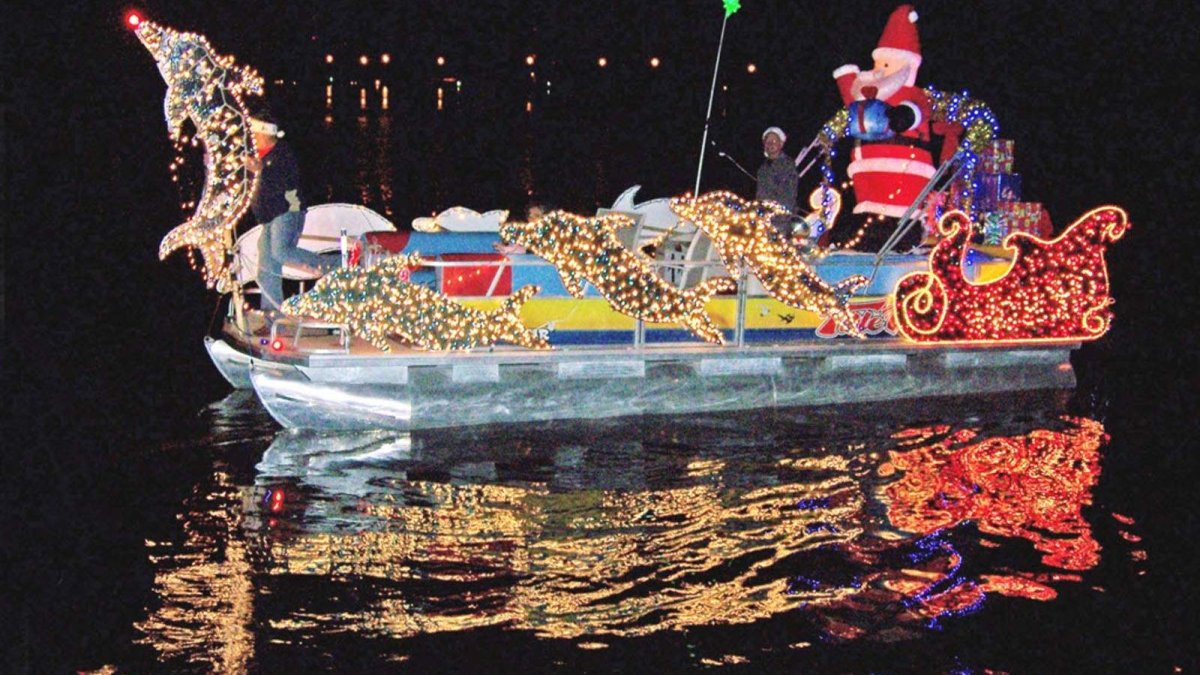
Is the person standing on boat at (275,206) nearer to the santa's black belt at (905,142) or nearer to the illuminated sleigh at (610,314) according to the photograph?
the illuminated sleigh at (610,314)

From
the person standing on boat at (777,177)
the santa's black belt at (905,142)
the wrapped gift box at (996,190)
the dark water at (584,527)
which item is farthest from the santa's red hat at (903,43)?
the dark water at (584,527)

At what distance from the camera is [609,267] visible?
43.7 feet

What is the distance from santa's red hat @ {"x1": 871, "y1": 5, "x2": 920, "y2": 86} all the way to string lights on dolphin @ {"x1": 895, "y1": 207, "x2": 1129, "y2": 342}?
2.45m

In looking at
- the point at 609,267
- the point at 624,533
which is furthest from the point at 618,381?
the point at 624,533

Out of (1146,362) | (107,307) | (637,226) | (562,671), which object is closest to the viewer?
(562,671)

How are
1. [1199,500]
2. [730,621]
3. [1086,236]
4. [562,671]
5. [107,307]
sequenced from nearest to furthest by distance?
[562,671], [730,621], [1199,500], [1086,236], [107,307]

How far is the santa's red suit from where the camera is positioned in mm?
15953

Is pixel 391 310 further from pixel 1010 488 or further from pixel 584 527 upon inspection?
pixel 1010 488

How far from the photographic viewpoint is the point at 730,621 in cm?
919

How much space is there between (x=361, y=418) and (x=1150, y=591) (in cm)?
711

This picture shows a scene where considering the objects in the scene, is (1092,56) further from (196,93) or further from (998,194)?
(196,93)

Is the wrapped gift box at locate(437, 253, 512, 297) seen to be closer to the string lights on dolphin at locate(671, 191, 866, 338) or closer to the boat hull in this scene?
the boat hull

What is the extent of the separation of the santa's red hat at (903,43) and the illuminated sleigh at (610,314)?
1.96m

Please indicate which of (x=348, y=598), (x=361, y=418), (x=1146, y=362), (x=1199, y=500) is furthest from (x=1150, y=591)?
(x=1146, y=362)
